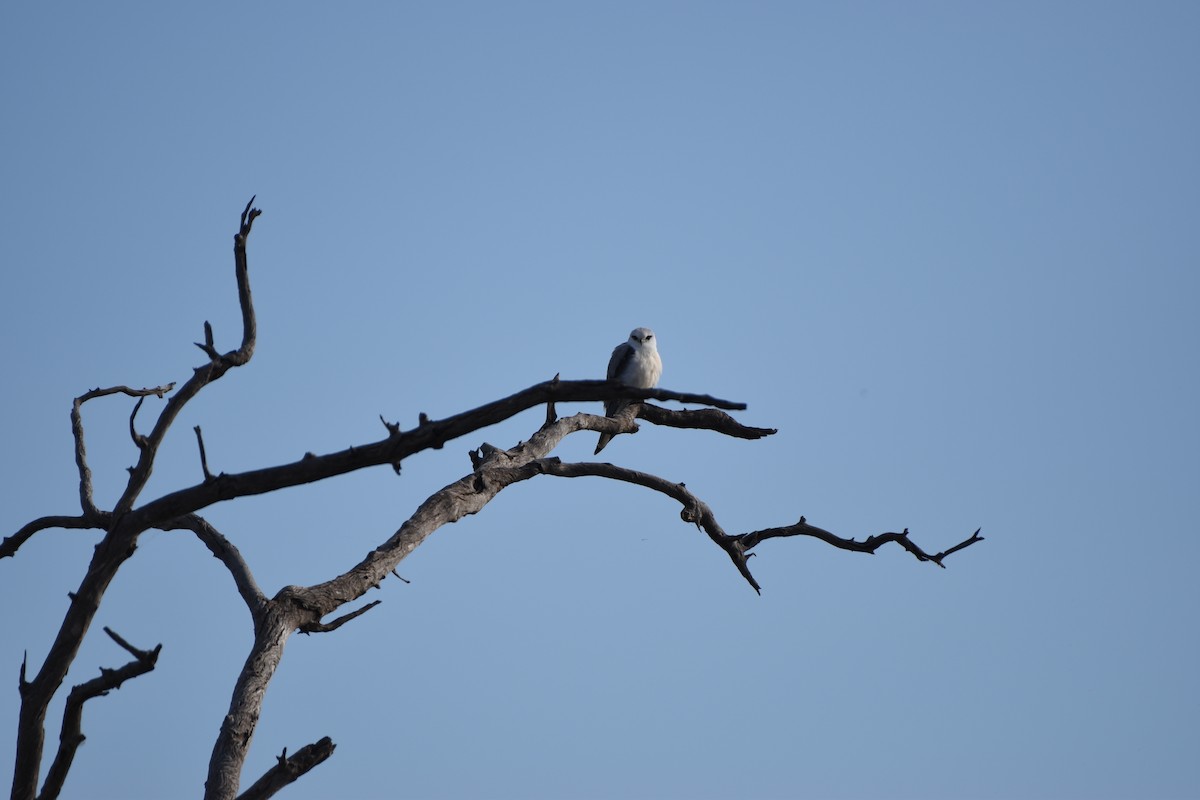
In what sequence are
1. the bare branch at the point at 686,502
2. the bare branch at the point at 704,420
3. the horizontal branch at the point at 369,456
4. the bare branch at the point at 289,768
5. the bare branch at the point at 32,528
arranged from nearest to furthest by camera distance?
the horizontal branch at the point at 369,456 < the bare branch at the point at 289,768 < the bare branch at the point at 32,528 < the bare branch at the point at 686,502 < the bare branch at the point at 704,420

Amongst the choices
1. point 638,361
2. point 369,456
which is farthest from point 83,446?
point 638,361

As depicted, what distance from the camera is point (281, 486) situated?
13.9ft

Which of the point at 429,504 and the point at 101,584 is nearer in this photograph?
the point at 101,584

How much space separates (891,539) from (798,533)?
685 mm

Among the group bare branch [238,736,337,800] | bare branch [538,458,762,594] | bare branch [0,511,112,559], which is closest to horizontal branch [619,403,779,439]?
bare branch [538,458,762,594]

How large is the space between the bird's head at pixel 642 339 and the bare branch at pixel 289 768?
28.1 ft

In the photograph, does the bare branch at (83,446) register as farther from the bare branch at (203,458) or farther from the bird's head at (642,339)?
the bird's head at (642,339)

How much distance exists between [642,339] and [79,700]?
935 centimetres

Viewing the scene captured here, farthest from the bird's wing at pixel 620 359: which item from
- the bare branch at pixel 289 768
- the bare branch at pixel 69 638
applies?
the bare branch at pixel 289 768

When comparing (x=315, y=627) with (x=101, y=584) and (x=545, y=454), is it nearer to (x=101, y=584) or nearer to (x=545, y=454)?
(x=101, y=584)

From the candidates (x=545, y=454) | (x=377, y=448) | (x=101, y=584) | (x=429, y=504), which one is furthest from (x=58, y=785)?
(x=545, y=454)

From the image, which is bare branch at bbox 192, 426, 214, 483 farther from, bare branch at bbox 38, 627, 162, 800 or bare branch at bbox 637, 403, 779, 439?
bare branch at bbox 637, 403, 779, 439

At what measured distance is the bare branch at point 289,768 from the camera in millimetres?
4941

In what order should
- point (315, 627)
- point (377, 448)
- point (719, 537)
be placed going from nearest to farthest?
point (377, 448) < point (315, 627) < point (719, 537)
